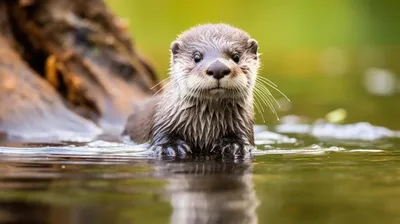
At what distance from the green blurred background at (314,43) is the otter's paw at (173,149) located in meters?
2.69

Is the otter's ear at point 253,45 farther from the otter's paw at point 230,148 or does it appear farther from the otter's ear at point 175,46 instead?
the otter's paw at point 230,148

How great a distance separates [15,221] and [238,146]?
8.25 feet

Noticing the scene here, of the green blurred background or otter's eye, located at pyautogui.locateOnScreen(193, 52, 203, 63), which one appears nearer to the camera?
otter's eye, located at pyautogui.locateOnScreen(193, 52, 203, 63)

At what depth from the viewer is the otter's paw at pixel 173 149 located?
200 inches

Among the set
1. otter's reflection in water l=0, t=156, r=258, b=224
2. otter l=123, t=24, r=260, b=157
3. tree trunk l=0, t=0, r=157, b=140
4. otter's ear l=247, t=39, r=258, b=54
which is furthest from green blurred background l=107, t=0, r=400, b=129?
otter's reflection in water l=0, t=156, r=258, b=224

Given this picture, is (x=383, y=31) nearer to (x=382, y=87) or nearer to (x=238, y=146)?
(x=382, y=87)

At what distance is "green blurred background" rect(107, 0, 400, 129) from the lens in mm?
10227

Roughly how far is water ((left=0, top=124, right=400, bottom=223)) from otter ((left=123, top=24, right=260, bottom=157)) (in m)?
0.20

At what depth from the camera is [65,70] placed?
7.16 m

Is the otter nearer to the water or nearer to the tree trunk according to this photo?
the water

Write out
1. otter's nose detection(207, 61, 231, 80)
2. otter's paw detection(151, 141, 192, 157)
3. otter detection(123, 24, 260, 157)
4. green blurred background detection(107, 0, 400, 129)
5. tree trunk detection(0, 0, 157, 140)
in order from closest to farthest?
otter's nose detection(207, 61, 231, 80)
otter's paw detection(151, 141, 192, 157)
otter detection(123, 24, 260, 157)
tree trunk detection(0, 0, 157, 140)
green blurred background detection(107, 0, 400, 129)

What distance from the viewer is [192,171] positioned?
4.23 m

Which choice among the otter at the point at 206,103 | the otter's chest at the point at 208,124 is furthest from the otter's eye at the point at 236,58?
the otter's chest at the point at 208,124

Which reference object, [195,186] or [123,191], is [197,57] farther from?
[123,191]
